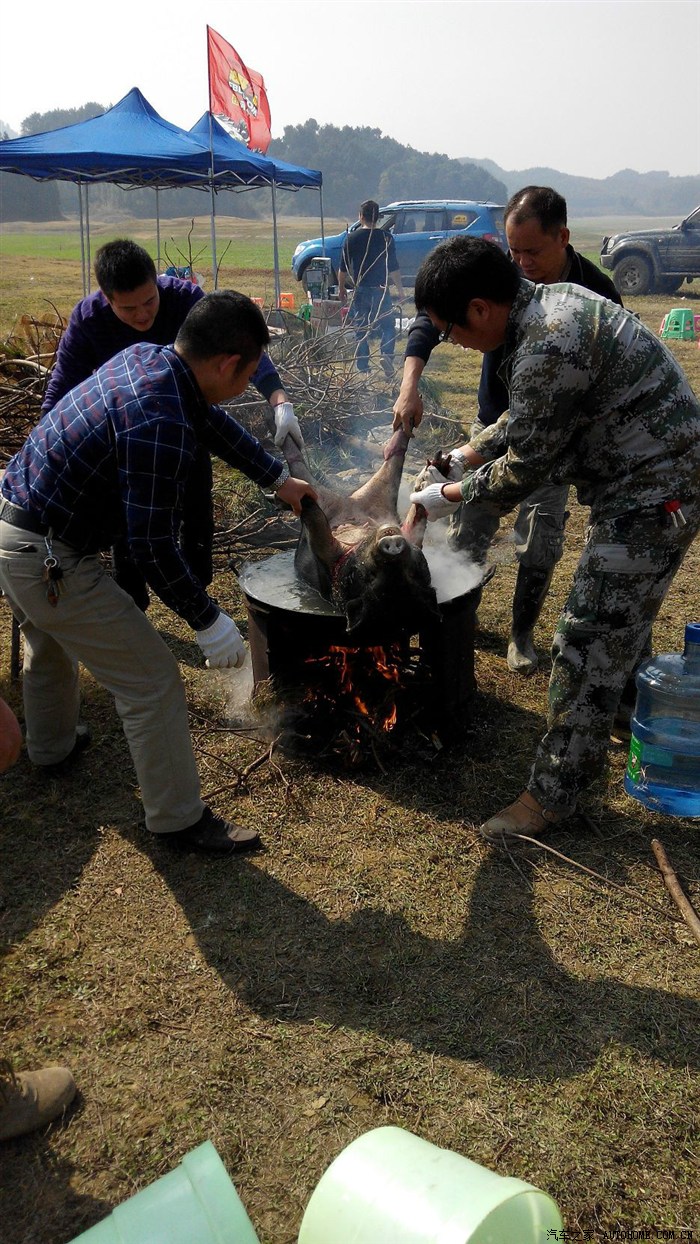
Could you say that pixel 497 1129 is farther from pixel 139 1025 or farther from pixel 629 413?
pixel 629 413

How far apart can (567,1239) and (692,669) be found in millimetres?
2301

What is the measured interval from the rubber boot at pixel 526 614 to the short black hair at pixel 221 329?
2.29 meters

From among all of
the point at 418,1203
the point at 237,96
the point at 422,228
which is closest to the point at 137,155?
the point at 237,96

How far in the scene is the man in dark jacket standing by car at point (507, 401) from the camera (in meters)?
3.78

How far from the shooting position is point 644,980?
2688mm

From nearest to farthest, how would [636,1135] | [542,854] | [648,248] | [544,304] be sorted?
[636,1135], [544,304], [542,854], [648,248]

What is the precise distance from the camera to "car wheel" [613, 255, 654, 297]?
782 inches

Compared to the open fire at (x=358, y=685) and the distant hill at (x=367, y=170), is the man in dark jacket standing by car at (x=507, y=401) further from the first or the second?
the distant hill at (x=367, y=170)

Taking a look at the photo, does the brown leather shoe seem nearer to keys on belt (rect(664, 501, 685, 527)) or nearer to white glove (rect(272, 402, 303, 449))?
keys on belt (rect(664, 501, 685, 527))

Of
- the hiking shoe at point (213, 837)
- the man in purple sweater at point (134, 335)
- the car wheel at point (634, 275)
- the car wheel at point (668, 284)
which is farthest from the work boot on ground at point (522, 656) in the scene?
the car wheel at point (668, 284)

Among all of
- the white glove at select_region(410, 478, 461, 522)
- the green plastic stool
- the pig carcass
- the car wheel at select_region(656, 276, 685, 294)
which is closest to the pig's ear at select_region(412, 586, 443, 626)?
the pig carcass

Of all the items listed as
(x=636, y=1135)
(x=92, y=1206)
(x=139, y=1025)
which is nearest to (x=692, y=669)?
(x=636, y=1135)

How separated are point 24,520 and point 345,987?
1900 mm

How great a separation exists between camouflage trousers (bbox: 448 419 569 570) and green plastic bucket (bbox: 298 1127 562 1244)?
311cm
